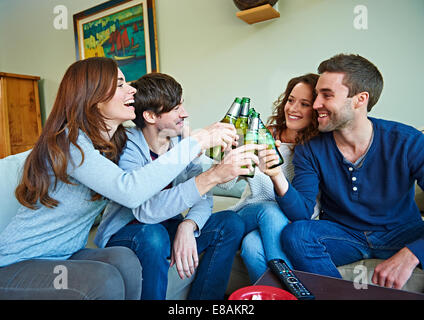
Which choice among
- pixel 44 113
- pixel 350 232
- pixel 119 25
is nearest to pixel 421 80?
pixel 350 232

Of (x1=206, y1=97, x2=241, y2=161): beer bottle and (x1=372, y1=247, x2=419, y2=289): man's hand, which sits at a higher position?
(x1=206, y1=97, x2=241, y2=161): beer bottle

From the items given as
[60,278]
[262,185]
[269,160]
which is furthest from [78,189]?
[262,185]

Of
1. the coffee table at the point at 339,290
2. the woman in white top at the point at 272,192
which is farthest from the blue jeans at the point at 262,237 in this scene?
the coffee table at the point at 339,290

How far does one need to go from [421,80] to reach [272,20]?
981 millimetres

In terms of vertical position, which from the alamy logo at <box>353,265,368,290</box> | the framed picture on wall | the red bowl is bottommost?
the alamy logo at <box>353,265,368,290</box>

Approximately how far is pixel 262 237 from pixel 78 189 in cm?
66

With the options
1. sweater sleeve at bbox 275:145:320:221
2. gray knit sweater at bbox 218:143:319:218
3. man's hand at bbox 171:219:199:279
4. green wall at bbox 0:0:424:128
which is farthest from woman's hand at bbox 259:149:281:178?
green wall at bbox 0:0:424:128

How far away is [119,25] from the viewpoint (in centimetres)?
286

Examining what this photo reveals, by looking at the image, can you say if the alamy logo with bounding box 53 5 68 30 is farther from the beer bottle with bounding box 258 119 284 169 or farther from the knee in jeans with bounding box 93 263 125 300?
the knee in jeans with bounding box 93 263 125 300

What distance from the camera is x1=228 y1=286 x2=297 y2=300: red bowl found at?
65 cm

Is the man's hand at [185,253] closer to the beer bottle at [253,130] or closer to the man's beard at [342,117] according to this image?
the beer bottle at [253,130]

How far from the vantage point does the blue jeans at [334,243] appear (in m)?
1.00

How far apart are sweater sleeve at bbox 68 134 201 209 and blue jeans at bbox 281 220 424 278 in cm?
46
